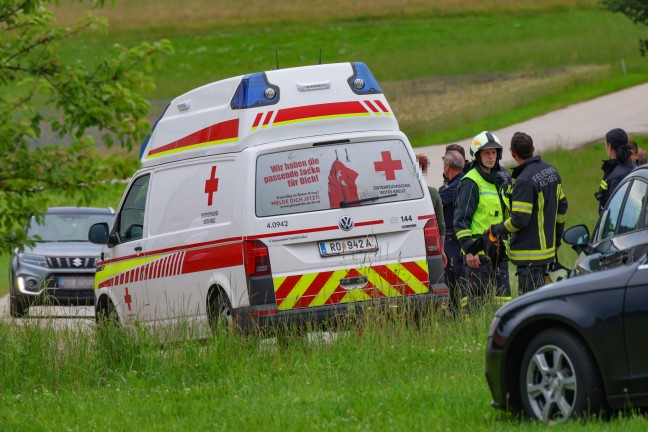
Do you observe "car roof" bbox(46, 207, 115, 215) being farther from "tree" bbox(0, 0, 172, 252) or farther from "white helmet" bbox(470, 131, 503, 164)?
"tree" bbox(0, 0, 172, 252)

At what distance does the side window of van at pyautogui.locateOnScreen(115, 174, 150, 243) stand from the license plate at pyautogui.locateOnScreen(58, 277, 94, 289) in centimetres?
612

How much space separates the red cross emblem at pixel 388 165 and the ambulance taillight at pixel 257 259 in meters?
1.23

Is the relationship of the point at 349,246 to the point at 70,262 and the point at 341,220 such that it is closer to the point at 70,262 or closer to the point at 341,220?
the point at 341,220

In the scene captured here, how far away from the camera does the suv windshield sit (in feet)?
67.5

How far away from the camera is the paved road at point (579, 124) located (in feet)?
120

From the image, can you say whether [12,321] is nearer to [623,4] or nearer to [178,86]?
[623,4]

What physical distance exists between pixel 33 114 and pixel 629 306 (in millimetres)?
4541

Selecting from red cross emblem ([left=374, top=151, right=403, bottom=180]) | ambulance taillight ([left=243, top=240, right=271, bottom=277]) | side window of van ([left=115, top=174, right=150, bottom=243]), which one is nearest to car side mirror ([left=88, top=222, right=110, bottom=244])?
side window of van ([left=115, top=174, right=150, bottom=243])

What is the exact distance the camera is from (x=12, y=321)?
1172 centimetres

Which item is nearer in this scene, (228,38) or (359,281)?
(359,281)

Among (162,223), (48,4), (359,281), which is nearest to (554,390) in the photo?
(359,281)

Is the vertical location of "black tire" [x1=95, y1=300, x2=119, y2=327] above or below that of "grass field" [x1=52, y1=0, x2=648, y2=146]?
below

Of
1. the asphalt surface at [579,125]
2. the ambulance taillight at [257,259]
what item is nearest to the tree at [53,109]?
the ambulance taillight at [257,259]

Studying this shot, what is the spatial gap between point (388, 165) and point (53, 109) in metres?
3.14
